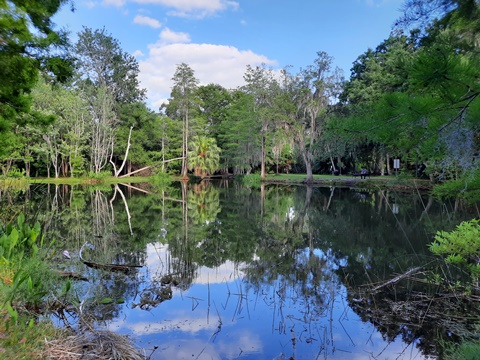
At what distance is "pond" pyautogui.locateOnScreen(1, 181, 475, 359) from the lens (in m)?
3.67

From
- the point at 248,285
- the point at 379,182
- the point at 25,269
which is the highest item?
the point at 379,182

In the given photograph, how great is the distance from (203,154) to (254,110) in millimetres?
7582

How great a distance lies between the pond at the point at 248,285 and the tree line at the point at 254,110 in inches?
68.4

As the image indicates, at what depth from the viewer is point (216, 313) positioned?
444 centimetres

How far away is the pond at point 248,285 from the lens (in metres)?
3.67

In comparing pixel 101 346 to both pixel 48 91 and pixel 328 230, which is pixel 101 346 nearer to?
pixel 328 230

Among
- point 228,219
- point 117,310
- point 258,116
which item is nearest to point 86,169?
point 258,116

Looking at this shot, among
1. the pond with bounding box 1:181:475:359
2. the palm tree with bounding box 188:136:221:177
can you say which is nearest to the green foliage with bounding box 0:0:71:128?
the pond with bounding box 1:181:475:359

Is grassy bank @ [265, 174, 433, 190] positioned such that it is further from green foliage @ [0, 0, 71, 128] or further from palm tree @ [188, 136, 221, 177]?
green foliage @ [0, 0, 71, 128]

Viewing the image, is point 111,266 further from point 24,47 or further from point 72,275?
point 24,47

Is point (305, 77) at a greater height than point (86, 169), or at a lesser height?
greater

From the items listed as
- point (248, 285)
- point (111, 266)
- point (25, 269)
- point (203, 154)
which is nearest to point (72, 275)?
point (111, 266)

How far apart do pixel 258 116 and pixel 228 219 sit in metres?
19.5

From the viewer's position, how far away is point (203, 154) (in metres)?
35.2
